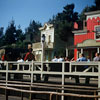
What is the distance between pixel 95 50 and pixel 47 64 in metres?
11.0

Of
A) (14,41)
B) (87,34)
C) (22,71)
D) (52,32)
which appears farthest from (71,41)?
(22,71)

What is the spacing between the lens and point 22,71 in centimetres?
1327

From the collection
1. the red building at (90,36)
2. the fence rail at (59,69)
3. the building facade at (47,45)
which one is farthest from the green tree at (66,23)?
the fence rail at (59,69)

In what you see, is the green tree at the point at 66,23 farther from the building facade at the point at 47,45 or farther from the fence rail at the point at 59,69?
the fence rail at the point at 59,69

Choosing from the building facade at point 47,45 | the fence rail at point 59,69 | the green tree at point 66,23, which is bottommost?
the fence rail at point 59,69

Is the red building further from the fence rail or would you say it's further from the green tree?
the green tree

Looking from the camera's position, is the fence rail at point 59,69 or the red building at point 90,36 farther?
the red building at point 90,36

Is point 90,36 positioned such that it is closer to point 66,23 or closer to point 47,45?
point 47,45

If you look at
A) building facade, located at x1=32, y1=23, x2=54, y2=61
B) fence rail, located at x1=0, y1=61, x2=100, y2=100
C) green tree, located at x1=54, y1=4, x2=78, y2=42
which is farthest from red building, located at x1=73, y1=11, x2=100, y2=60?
green tree, located at x1=54, y1=4, x2=78, y2=42

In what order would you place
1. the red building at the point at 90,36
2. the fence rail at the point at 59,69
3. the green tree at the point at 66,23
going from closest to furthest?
the fence rail at the point at 59,69 → the red building at the point at 90,36 → the green tree at the point at 66,23

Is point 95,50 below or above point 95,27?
below

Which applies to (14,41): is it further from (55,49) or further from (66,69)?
(66,69)

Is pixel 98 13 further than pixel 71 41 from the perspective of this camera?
No

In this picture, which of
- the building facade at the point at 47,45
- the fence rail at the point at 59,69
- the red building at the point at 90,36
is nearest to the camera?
the fence rail at the point at 59,69
